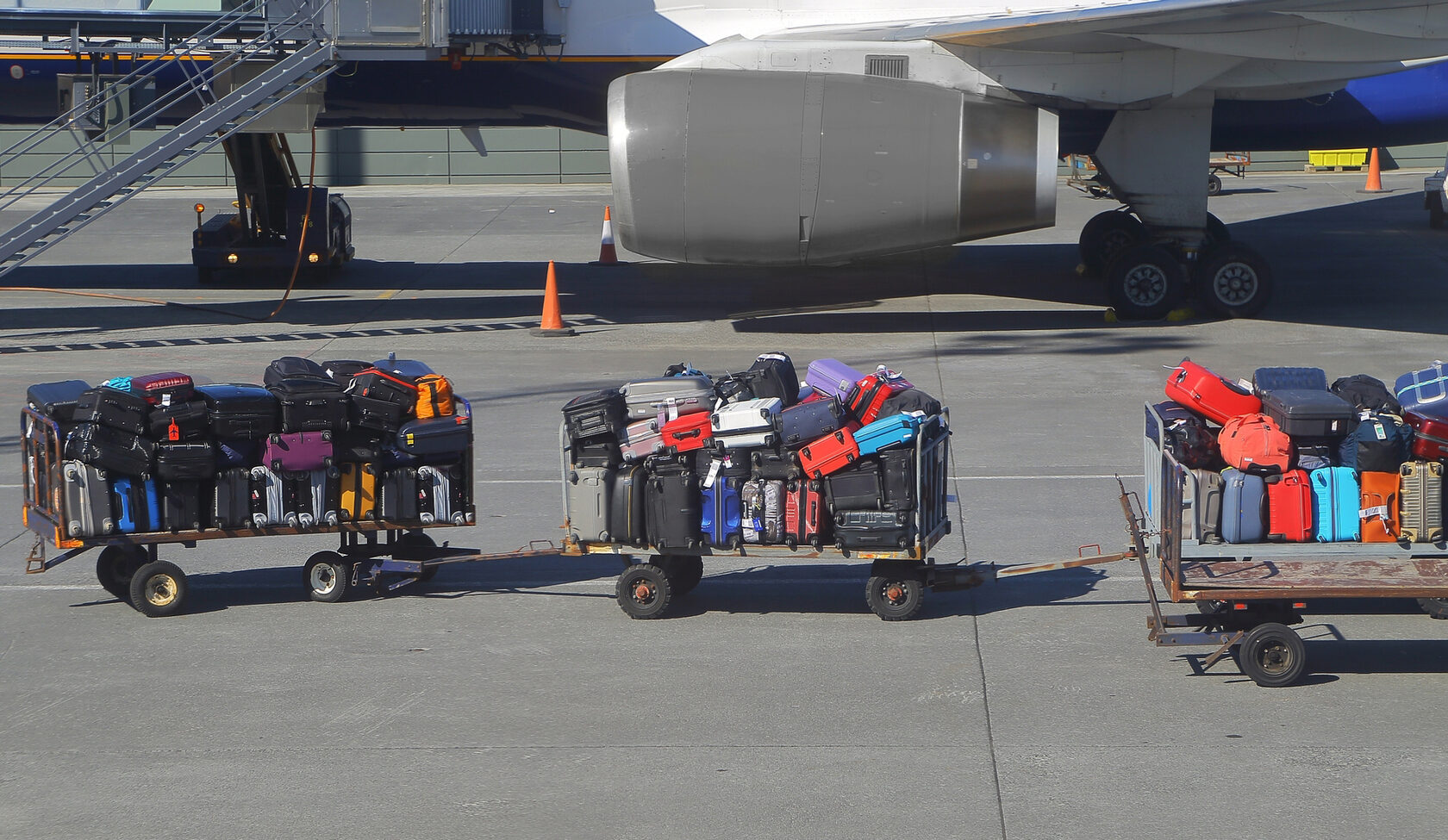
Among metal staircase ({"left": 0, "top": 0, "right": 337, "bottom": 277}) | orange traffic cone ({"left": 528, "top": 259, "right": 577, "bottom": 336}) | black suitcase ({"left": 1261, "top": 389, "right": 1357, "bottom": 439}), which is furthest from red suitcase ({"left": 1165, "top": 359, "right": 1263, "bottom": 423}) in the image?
metal staircase ({"left": 0, "top": 0, "right": 337, "bottom": 277})

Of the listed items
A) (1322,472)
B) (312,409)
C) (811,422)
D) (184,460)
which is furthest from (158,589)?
(1322,472)

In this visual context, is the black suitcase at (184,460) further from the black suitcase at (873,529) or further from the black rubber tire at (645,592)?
the black suitcase at (873,529)

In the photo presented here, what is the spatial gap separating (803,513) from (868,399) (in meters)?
0.74

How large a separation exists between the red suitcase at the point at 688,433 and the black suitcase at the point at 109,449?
298cm

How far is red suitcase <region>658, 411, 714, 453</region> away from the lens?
8.03 metres

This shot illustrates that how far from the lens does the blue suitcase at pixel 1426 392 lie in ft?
24.5

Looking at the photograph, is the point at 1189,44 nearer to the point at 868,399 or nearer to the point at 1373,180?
the point at 868,399

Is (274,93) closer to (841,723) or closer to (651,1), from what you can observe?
(651,1)

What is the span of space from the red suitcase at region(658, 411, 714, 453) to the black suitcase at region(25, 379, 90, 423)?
3421mm

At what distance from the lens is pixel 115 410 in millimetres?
8094

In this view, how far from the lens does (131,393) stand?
8.16 meters

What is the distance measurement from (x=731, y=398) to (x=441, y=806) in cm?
328

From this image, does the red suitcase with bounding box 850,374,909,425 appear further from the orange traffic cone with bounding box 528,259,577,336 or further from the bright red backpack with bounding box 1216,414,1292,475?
the orange traffic cone with bounding box 528,259,577,336

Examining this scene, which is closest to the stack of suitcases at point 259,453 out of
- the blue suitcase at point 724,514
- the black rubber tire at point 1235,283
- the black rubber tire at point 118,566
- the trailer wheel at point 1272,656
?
the black rubber tire at point 118,566
